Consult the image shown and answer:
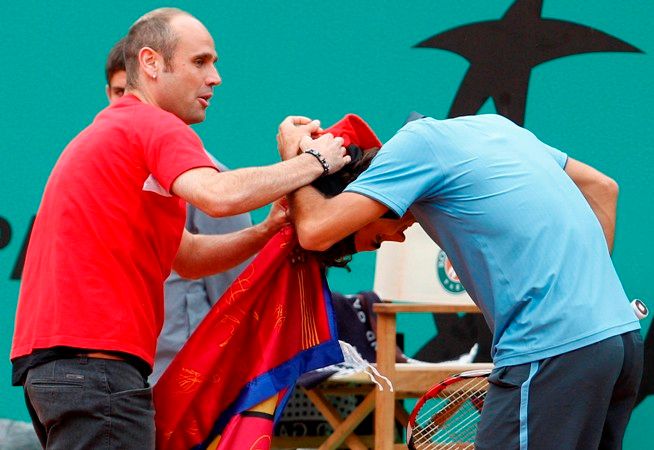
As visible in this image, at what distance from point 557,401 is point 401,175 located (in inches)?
24.2

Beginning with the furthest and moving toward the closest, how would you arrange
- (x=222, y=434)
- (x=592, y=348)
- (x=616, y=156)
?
(x=616, y=156) < (x=222, y=434) < (x=592, y=348)

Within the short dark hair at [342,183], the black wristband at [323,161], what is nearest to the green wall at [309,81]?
the short dark hair at [342,183]

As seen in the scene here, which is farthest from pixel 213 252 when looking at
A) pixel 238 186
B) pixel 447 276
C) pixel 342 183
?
pixel 447 276

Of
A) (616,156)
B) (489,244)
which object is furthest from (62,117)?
(489,244)

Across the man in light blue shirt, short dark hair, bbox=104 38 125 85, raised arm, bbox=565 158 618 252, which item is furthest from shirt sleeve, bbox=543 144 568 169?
short dark hair, bbox=104 38 125 85

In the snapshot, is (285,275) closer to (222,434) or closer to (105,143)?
(222,434)

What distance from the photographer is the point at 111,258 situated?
109 inches

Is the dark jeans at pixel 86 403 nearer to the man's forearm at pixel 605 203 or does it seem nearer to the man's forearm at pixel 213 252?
the man's forearm at pixel 213 252

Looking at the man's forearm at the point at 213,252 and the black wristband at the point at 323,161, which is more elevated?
the black wristband at the point at 323,161

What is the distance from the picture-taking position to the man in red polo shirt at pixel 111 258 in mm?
2717

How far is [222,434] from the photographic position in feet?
10.3

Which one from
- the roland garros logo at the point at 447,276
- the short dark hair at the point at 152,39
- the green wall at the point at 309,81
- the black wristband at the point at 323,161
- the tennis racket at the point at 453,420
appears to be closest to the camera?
the black wristband at the point at 323,161

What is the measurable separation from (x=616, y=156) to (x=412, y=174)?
297 cm

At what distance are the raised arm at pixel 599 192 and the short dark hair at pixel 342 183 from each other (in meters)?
0.54
